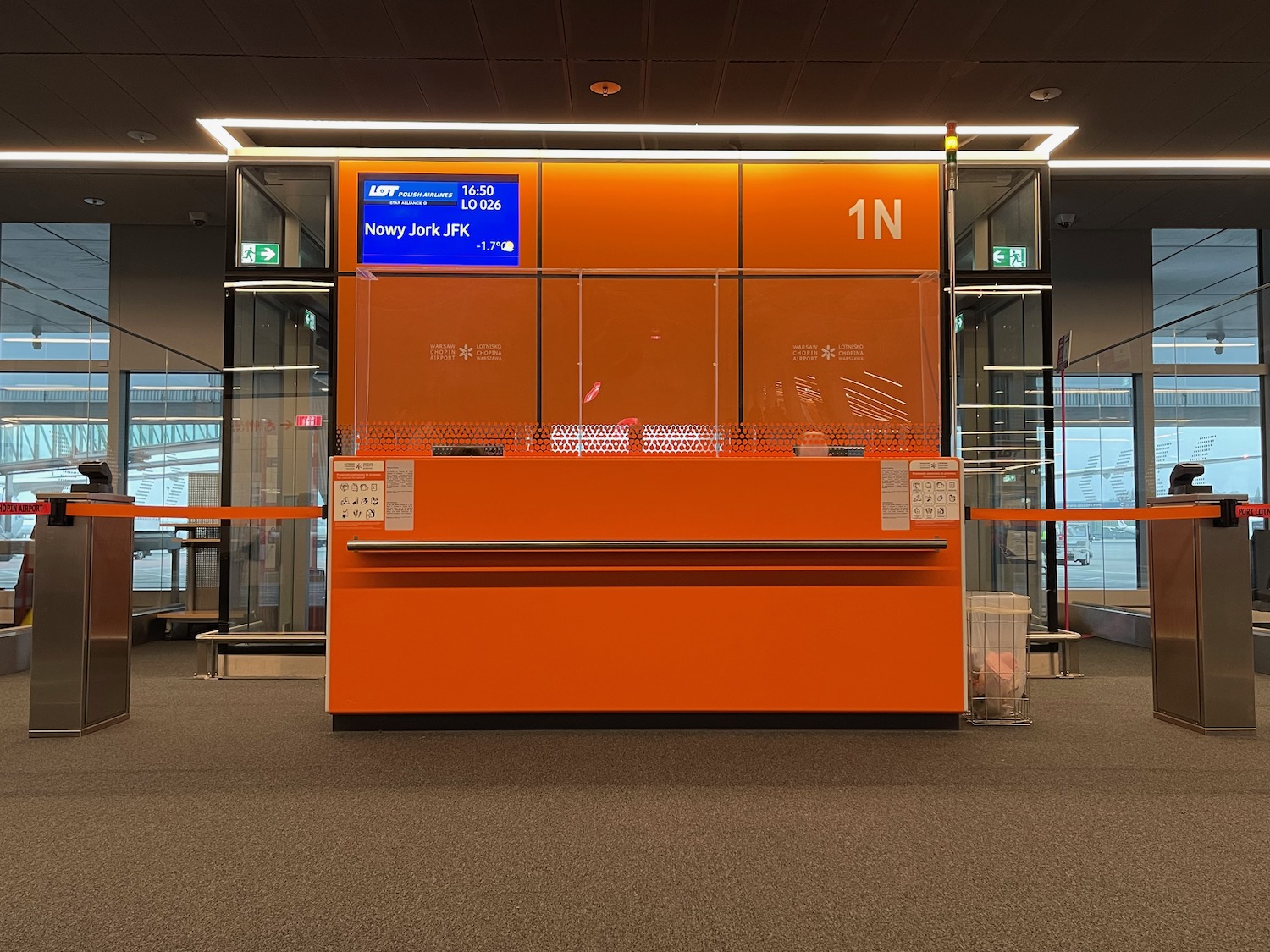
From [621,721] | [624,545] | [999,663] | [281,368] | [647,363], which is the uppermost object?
[281,368]

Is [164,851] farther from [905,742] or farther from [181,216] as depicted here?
[181,216]

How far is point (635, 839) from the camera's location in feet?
8.00

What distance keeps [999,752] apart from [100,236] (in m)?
9.05

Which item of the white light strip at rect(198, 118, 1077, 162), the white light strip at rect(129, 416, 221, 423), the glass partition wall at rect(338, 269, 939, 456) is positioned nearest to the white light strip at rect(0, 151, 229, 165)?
the white light strip at rect(198, 118, 1077, 162)

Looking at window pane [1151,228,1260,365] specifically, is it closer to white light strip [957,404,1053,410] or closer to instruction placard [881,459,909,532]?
white light strip [957,404,1053,410]

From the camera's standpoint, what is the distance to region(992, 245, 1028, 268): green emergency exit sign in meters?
5.95

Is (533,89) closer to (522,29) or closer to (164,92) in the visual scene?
(522,29)

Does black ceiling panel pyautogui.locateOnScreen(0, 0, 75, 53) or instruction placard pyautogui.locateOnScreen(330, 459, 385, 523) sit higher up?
black ceiling panel pyautogui.locateOnScreen(0, 0, 75, 53)

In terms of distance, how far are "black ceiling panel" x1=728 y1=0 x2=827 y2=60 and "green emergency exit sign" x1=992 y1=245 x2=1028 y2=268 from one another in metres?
1.98

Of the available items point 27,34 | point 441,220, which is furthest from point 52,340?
point 441,220

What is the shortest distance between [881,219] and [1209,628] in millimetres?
3460

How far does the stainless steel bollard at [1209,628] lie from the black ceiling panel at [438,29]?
403cm

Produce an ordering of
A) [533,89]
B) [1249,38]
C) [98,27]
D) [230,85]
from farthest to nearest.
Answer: [533,89]
[230,85]
[1249,38]
[98,27]

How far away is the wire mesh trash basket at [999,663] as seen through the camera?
3.96 meters
